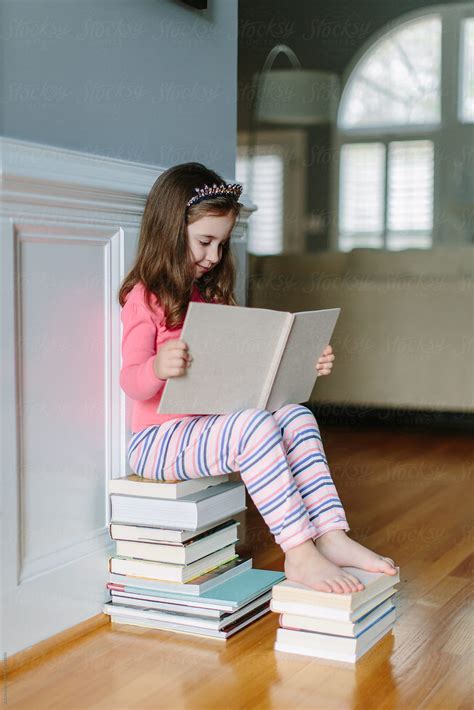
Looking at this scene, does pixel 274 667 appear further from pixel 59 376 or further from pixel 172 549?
pixel 59 376

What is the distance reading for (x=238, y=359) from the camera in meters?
1.59

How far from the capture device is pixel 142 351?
168 cm

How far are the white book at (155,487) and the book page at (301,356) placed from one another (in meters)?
0.20

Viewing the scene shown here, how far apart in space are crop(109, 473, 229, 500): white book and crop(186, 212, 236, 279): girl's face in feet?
1.36

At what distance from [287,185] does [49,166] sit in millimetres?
4948

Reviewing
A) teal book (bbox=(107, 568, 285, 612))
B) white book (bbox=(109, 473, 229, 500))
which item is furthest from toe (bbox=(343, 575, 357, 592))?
white book (bbox=(109, 473, 229, 500))

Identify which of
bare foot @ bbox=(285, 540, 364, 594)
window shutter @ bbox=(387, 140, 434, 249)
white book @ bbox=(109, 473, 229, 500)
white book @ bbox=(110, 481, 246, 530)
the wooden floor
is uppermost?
window shutter @ bbox=(387, 140, 434, 249)

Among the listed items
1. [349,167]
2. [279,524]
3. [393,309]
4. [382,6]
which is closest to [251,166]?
[349,167]

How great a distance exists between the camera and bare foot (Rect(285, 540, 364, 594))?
1.49m

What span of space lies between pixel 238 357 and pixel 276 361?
88 millimetres

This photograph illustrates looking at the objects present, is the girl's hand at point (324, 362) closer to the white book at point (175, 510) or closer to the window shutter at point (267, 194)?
the white book at point (175, 510)

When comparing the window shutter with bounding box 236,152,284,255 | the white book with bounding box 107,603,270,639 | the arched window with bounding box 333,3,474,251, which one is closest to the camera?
the white book with bounding box 107,603,270,639

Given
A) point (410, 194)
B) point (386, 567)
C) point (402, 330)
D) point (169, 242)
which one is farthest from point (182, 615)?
point (410, 194)

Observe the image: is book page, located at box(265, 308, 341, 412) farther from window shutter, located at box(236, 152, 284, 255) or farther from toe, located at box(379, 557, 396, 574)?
window shutter, located at box(236, 152, 284, 255)
